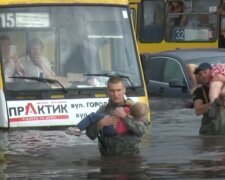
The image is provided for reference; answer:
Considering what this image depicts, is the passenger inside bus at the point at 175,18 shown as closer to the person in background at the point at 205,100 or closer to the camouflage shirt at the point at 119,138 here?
the person in background at the point at 205,100

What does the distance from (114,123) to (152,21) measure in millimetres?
17334

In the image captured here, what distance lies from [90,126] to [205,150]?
2015mm

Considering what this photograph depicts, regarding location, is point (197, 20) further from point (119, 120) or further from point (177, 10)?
point (119, 120)

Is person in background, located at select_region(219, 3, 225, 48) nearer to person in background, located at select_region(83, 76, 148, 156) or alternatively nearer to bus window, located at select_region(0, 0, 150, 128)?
bus window, located at select_region(0, 0, 150, 128)

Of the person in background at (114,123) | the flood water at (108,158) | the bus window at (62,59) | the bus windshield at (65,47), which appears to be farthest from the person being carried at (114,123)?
the bus windshield at (65,47)

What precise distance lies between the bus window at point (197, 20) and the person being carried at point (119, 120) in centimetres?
1624

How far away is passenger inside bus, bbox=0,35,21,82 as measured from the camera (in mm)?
14617

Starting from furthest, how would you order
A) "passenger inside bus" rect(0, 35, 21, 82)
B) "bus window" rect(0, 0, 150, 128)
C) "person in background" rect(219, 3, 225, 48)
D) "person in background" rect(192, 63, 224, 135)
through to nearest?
"person in background" rect(219, 3, 225, 48) < "passenger inside bus" rect(0, 35, 21, 82) < "bus window" rect(0, 0, 150, 128) < "person in background" rect(192, 63, 224, 135)

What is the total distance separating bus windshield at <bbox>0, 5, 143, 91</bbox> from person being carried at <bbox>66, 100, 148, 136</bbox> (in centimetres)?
284

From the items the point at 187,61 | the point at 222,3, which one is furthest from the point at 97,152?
the point at 222,3

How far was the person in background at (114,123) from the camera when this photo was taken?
460 inches

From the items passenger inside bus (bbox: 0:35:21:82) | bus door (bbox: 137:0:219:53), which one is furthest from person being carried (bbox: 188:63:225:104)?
A: bus door (bbox: 137:0:219:53)

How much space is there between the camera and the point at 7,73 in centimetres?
1460

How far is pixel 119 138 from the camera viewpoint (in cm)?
1204
